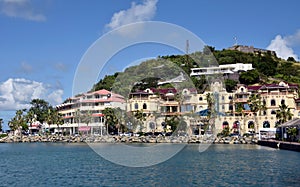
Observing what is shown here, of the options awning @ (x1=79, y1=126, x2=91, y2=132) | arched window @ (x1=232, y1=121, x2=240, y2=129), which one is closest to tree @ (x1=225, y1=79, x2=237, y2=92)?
arched window @ (x1=232, y1=121, x2=240, y2=129)

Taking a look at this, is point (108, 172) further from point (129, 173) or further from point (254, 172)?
point (254, 172)

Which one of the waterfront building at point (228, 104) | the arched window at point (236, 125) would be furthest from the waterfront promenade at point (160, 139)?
the arched window at point (236, 125)

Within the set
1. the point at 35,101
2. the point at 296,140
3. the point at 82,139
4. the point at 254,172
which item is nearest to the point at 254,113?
the point at 296,140

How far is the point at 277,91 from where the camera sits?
8694cm

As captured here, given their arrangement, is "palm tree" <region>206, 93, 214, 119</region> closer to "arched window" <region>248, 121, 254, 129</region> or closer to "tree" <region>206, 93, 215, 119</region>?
"tree" <region>206, 93, 215, 119</region>

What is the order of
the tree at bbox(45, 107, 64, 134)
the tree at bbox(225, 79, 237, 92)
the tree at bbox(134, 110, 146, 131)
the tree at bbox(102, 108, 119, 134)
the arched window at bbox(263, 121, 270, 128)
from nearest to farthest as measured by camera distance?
the arched window at bbox(263, 121, 270, 128), the tree at bbox(134, 110, 146, 131), the tree at bbox(102, 108, 119, 134), the tree at bbox(225, 79, 237, 92), the tree at bbox(45, 107, 64, 134)

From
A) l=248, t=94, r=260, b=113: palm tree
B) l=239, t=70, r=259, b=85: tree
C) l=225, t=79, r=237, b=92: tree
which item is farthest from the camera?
l=239, t=70, r=259, b=85: tree

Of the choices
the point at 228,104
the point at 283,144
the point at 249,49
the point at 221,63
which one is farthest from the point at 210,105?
the point at 249,49

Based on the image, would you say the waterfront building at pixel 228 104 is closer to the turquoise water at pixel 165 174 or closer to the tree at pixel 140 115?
the tree at pixel 140 115

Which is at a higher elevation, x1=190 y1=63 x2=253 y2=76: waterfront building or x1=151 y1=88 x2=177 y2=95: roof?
x1=190 y1=63 x2=253 y2=76: waterfront building

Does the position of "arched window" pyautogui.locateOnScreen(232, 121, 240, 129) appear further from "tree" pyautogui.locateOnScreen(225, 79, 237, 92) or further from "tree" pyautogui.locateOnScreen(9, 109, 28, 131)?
"tree" pyautogui.locateOnScreen(9, 109, 28, 131)

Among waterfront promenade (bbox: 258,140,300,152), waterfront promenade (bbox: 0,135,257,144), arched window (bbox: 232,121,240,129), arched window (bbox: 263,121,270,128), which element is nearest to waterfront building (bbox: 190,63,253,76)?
arched window (bbox: 232,121,240,129)

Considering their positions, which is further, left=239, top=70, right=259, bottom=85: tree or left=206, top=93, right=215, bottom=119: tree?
left=239, top=70, right=259, bottom=85: tree

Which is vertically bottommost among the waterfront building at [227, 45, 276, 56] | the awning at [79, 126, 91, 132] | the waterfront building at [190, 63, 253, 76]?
the awning at [79, 126, 91, 132]
